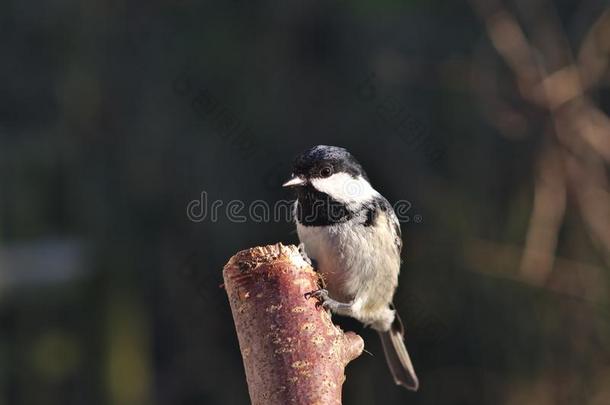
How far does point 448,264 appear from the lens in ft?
13.2

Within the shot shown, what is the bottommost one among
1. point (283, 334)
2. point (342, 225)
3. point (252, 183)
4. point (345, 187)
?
point (283, 334)

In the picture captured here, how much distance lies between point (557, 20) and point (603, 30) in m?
0.68

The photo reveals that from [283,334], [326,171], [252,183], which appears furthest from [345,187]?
[252,183]

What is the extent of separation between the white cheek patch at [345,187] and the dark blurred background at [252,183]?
4.33ft

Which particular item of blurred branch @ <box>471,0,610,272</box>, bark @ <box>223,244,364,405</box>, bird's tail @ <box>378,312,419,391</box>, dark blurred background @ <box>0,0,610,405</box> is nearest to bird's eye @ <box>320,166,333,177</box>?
bird's tail @ <box>378,312,419,391</box>

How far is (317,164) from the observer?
2.42 m

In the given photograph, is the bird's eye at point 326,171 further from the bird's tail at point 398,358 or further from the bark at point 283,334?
the bark at point 283,334

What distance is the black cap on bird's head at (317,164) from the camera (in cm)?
242

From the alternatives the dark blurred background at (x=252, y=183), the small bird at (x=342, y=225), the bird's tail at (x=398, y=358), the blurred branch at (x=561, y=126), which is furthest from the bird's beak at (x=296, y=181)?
the dark blurred background at (x=252, y=183)

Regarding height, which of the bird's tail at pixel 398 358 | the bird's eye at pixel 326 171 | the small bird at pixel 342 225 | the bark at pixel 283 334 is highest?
the bird's eye at pixel 326 171

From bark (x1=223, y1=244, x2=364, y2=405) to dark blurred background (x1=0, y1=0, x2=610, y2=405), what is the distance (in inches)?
97.8

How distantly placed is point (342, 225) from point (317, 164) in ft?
0.73

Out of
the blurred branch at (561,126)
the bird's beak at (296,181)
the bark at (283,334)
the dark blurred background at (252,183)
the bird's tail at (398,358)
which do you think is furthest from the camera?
the dark blurred background at (252,183)

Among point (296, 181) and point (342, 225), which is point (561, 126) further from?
point (296, 181)
